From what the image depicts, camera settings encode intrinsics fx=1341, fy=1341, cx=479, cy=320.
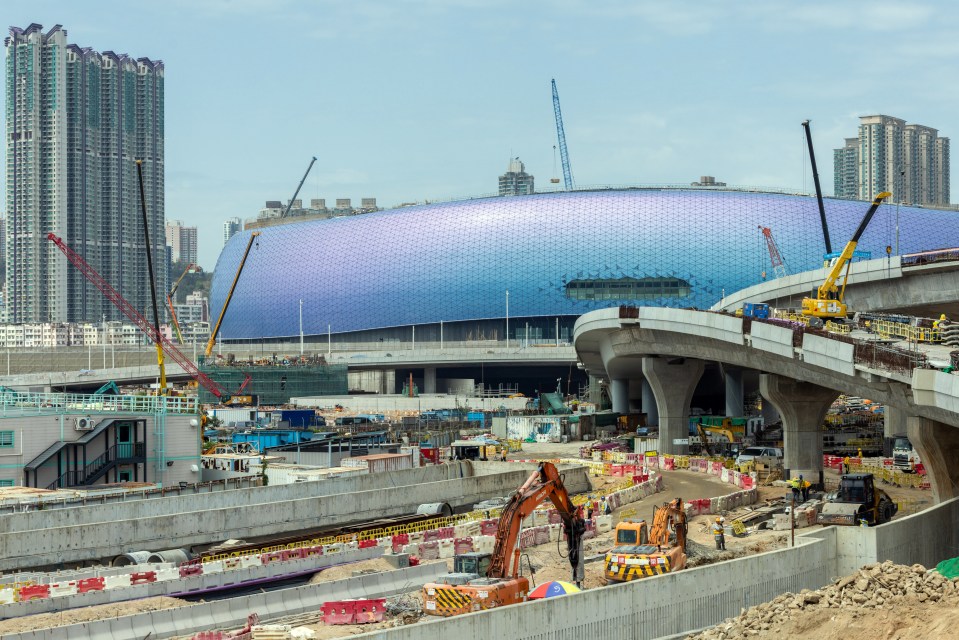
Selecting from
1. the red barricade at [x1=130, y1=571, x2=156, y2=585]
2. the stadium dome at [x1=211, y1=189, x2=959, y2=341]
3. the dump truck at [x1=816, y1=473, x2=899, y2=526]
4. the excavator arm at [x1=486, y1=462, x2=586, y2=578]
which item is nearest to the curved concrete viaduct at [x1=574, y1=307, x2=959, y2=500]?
the dump truck at [x1=816, y1=473, x2=899, y2=526]

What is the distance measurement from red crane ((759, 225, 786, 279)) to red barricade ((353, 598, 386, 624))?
475ft

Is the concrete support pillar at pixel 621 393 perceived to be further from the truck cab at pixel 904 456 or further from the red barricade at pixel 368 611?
the red barricade at pixel 368 611

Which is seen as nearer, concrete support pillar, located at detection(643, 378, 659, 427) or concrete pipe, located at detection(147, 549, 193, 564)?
concrete pipe, located at detection(147, 549, 193, 564)

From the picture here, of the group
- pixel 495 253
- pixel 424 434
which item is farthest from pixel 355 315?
pixel 424 434

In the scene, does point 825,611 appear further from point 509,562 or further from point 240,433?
point 240,433

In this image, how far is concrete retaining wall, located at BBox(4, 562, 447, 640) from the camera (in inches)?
1132

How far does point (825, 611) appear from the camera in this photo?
30375mm

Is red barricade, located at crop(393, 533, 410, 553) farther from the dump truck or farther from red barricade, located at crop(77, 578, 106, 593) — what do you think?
the dump truck

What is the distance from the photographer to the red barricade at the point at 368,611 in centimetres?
3238

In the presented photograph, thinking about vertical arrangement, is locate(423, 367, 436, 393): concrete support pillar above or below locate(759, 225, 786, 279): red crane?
below

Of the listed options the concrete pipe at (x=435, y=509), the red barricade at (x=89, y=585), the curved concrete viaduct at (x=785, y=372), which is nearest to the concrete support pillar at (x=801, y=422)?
the curved concrete viaduct at (x=785, y=372)

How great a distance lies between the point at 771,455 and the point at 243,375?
8156cm

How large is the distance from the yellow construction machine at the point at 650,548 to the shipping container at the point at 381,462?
2452 centimetres

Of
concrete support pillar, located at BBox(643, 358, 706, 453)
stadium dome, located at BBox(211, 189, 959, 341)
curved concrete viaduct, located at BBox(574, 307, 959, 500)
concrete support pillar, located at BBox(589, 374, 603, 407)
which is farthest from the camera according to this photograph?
stadium dome, located at BBox(211, 189, 959, 341)
